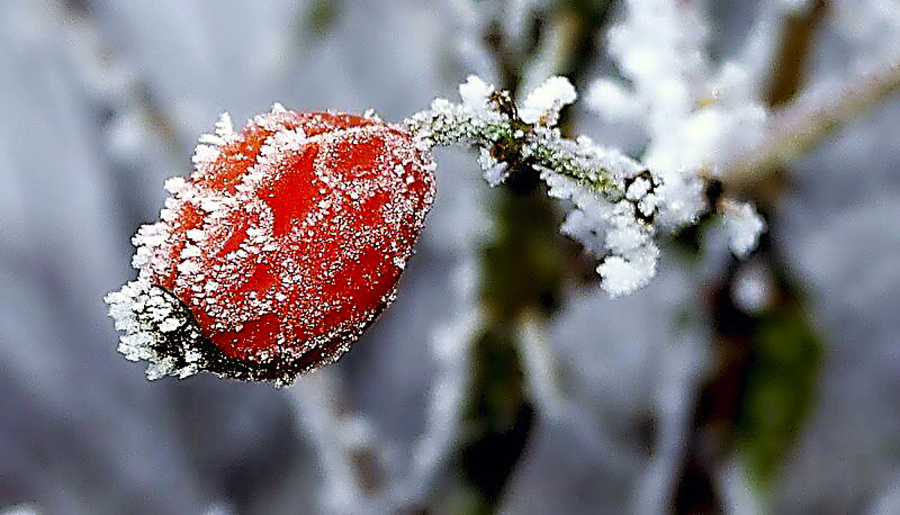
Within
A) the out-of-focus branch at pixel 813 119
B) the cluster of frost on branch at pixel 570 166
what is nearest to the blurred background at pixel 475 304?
the out-of-focus branch at pixel 813 119

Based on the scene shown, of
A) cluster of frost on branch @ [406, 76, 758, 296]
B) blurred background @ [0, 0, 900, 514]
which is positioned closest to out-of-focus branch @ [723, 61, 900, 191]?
blurred background @ [0, 0, 900, 514]

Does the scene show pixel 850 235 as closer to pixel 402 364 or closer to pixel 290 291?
pixel 402 364

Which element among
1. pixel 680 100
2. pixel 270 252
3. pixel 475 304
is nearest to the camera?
pixel 270 252

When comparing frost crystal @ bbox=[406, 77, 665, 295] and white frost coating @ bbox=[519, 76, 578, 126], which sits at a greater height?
white frost coating @ bbox=[519, 76, 578, 126]

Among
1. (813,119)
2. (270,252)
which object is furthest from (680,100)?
(270,252)

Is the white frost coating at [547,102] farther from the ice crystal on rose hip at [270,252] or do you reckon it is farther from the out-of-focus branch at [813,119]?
the out-of-focus branch at [813,119]

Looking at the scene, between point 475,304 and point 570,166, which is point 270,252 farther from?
point 475,304

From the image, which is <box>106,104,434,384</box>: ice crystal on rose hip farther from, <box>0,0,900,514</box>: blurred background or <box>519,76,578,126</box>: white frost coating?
<box>0,0,900,514</box>: blurred background
